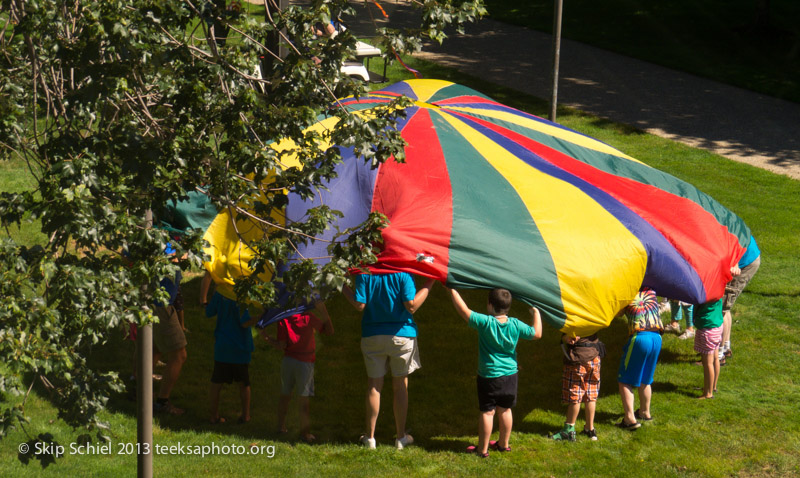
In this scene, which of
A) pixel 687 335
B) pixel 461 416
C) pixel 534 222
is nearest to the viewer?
pixel 534 222

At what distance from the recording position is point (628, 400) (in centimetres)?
715

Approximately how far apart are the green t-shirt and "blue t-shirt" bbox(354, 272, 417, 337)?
9.56 feet

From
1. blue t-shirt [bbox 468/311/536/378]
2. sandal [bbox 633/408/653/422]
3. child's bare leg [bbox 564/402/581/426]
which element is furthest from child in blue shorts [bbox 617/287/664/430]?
blue t-shirt [bbox 468/311/536/378]

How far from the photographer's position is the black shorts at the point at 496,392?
6523 millimetres

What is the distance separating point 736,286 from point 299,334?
4.57m

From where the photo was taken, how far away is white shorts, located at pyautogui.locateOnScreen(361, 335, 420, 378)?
6.67 metres

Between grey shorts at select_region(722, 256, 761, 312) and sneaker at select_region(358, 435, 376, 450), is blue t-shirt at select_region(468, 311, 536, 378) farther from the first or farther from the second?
grey shorts at select_region(722, 256, 761, 312)

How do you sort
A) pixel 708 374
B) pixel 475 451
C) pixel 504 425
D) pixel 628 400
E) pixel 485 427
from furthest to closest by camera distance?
pixel 708 374
pixel 628 400
pixel 475 451
pixel 504 425
pixel 485 427

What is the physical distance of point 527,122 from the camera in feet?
30.7

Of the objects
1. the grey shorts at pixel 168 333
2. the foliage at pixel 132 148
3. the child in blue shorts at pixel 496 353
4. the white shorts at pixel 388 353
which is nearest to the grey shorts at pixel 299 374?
the white shorts at pixel 388 353

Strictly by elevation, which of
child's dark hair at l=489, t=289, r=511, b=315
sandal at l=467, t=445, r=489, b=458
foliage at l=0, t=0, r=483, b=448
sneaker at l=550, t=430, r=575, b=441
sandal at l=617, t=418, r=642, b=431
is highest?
foliage at l=0, t=0, r=483, b=448

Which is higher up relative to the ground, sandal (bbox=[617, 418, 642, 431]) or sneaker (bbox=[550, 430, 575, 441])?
sandal (bbox=[617, 418, 642, 431])

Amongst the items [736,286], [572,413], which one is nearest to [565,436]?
[572,413]

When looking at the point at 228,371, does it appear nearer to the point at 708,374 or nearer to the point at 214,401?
the point at 214,401
